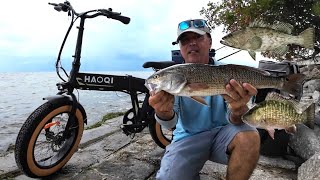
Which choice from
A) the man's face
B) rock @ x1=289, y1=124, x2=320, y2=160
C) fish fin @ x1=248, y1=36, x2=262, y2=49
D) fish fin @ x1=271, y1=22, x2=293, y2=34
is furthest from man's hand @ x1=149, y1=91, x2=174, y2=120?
rock @ x1=289, y1=124, x2=320, y2=160

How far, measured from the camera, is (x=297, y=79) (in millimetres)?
2510

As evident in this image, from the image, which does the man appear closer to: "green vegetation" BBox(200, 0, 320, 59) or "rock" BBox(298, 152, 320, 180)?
"rock" BBox(298, 152, 320, 180)

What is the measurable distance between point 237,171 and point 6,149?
415cm

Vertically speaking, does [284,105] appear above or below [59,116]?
above

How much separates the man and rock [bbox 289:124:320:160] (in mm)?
1613

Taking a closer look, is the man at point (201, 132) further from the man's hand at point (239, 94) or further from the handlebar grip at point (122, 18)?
the handlebar grip at point (122, 18)

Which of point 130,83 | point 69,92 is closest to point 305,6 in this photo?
point 130,83

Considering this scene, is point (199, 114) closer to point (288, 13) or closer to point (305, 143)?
point (305, 143)

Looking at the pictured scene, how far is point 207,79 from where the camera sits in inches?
99.3

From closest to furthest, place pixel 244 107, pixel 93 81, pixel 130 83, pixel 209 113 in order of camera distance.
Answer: pixel 244 107
pixel 209 113
pixel 93 81
pixel 130 83

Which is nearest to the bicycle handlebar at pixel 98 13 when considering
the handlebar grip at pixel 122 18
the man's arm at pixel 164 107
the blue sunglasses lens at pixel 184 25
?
the handlebar grip at pixel 122 18

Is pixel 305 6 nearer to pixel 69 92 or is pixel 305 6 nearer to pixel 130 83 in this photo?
pixel 130 83

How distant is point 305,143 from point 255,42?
1.68 m

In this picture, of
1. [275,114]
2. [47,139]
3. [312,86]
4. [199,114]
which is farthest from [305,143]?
[312,86]
